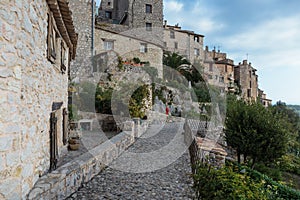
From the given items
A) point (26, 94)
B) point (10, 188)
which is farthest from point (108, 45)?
point (10, 188)

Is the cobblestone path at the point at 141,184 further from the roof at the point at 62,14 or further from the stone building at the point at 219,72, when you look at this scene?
the stone building at the point at 219,72

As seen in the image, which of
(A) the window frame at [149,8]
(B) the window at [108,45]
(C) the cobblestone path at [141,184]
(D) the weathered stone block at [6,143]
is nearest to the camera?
(D) the weathered stone block at [6,143]

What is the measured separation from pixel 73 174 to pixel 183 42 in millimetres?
36188

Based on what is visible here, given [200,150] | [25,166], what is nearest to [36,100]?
[25,166]

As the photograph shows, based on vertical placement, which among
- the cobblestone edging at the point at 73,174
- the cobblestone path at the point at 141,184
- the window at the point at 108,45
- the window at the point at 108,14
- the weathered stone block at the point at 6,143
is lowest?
the cobblestone path at the point at 141,184

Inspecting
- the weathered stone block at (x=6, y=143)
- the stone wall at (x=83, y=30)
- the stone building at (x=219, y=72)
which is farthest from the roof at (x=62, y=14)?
the stone building at (x=219, y=72)

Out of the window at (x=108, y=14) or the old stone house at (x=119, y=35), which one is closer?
the old stone house at (x=119, y=35)

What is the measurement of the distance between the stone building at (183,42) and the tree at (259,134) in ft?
92.2

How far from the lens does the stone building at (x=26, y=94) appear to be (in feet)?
8.52

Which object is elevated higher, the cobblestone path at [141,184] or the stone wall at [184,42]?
the stone wall at [184,42]

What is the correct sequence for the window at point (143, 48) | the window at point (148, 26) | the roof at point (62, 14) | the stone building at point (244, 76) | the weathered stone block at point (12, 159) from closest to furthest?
the weathered stone block at point (12, 159), the roof at point (62, 14), the window at point (143, 48), the window at point (148, 26), the stone building at point (244, 76)

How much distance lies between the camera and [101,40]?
21.9 meters

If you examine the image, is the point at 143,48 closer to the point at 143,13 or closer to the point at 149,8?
the point at 143,13

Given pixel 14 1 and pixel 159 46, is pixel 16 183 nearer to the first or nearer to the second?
pixel 14 1
